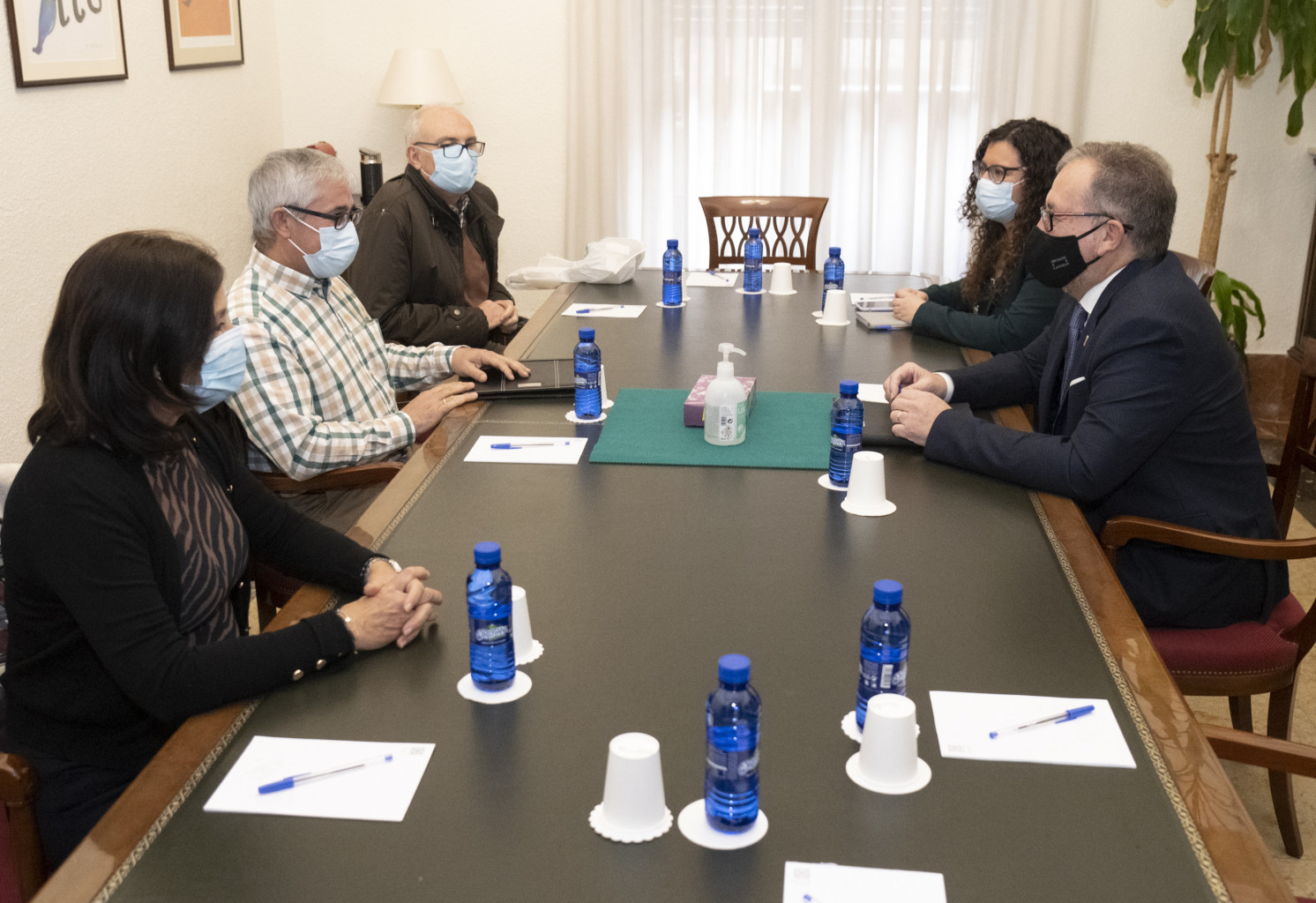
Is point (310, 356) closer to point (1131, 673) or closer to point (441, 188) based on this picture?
point (441, 188)

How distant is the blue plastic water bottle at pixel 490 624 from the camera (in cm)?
137

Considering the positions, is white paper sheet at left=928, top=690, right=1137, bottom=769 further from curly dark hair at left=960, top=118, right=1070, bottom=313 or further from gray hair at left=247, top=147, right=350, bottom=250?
curly dark hair at left=960, top=118, right=1070, bottom=313

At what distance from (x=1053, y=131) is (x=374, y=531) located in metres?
2.25

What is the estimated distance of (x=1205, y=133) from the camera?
489 cm

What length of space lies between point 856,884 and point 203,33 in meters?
4.38

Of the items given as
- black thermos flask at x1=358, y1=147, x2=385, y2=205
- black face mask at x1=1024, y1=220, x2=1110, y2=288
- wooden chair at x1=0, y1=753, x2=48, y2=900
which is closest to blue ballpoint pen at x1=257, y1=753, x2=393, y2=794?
wooden chair at x1=0, y1=753, x2=48, y2=900

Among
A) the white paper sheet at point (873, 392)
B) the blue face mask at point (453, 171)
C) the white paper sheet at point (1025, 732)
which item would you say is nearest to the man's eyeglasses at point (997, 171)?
the white paper sheet at point (873, 392)

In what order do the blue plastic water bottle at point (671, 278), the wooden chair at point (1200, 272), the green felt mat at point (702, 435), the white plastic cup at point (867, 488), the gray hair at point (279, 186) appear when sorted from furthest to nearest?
the blue plastic water bottle at point (671, 278) → the wooden chair at point (1200, 272) → the gray hair at point (279, 186) → the green felt mat at point (702, 435) → the white plastic cup at point (867, 488)

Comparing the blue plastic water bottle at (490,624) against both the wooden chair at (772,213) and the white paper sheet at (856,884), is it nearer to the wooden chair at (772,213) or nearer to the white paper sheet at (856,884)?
the white paper sheet at (856,884)

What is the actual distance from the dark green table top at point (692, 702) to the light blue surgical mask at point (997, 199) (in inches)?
48.7

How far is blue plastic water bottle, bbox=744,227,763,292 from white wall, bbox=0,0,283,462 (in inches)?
82.8

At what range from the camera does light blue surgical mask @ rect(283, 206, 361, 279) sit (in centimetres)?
253

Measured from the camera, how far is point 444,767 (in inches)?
49.1

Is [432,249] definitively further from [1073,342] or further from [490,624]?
[490,624]
